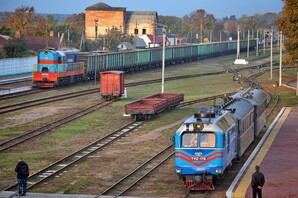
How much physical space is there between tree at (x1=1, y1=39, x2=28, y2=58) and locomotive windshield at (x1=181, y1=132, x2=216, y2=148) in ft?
191

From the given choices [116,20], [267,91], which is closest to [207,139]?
[267,91]

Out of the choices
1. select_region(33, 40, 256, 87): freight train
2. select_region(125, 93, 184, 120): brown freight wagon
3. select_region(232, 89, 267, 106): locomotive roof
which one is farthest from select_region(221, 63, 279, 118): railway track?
select_region(33, 40, 256, 87): freight train

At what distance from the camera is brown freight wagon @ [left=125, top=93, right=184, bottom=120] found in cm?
3759

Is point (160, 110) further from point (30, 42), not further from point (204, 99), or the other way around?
point (30, 42)

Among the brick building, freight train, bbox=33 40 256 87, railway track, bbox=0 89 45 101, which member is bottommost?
railway track, bbox=0 89 45 101

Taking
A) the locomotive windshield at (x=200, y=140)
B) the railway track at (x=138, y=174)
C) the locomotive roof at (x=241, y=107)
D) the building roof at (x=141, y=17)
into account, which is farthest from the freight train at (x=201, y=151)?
the building roof at (x=141, y=17)

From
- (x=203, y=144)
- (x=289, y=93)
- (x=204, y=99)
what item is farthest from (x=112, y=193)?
(x=289, y=93)

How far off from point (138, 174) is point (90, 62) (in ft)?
144

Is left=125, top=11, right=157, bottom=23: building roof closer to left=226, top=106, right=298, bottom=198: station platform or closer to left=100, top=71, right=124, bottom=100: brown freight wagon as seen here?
left=100, top=71, right=124, bottom=100: brown freight wagon

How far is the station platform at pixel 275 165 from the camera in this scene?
64.7ft

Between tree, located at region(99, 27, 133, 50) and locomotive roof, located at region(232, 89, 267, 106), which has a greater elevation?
tree, located at region(99, 27, 133, 50)

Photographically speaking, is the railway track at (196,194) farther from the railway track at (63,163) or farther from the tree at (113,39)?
the tree at (113,39)

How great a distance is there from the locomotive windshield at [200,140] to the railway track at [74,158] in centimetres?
611

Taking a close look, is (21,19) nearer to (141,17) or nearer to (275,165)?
(141,17)
